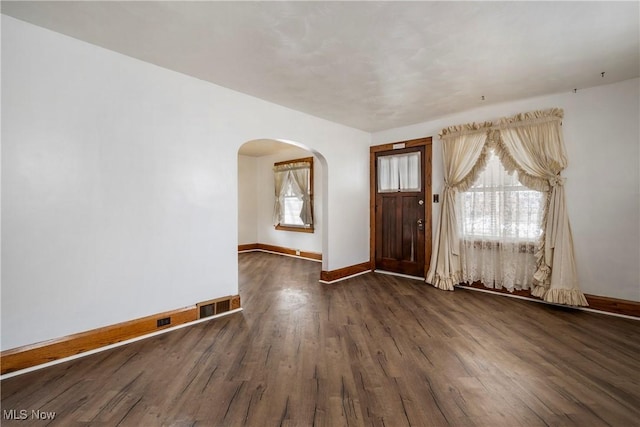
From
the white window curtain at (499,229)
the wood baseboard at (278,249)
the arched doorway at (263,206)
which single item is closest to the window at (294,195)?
the arched doorway at (263,206)

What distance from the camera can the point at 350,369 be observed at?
2.22 meters

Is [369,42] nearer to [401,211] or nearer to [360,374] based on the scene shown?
[360,374]

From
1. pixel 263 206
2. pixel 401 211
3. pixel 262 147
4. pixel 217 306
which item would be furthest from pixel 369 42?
pixel 263 206

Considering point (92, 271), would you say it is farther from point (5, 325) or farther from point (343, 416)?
point (343, 416)

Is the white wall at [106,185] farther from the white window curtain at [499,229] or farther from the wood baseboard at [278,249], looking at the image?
the white window curtain at [499,229]

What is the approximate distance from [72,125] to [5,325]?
5.43 feet

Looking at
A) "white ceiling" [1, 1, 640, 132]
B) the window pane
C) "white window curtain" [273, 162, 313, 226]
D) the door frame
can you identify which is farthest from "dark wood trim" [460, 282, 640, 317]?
the window pane

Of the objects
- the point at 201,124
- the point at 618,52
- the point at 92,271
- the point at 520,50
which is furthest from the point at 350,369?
the point at 618,52

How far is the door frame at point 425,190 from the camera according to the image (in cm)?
485

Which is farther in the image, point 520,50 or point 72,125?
point 520,50

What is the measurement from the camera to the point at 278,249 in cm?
760

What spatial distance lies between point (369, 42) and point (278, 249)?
19.4 ft

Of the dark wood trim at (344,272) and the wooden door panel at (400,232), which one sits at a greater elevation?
the wooden door panel at (400,232)

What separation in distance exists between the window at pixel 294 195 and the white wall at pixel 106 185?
320cm
